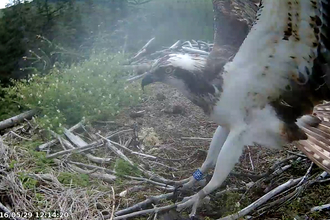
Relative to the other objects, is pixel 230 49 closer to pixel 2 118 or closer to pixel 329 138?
pixel 329 138

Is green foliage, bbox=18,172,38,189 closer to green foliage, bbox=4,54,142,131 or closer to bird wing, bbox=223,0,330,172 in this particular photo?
green foliage, bbox=4,54,142,131

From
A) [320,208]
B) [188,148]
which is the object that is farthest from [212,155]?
[320,208]

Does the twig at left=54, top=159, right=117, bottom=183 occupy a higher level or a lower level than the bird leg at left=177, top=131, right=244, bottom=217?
lower

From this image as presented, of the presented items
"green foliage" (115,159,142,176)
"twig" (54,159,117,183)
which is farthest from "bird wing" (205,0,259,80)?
"twig" (54,159,117,183)

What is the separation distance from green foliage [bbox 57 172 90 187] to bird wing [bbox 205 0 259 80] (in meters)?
1.32

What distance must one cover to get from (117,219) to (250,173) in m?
1.13

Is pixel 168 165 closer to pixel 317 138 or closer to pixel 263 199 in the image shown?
pixel 263 199

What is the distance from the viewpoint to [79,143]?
366 centimetres

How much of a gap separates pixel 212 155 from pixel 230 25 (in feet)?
3.18

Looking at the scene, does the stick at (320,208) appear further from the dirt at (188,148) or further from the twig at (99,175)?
the twig at (99,175)

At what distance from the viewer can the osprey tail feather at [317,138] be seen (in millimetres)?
2656

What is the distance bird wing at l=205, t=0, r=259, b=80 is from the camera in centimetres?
277

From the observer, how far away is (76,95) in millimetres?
4145

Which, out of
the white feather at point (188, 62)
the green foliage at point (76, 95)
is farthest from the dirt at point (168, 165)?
the white feather at point (188, 62)
